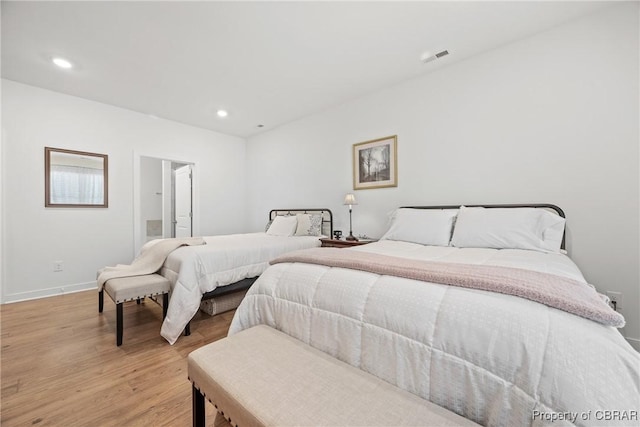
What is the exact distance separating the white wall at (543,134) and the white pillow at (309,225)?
2.55ft

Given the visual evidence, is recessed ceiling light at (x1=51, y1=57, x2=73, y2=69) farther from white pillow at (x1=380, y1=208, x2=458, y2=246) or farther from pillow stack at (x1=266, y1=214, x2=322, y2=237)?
white pillow at (x1=380, y1=208, x2=458, y2=246)

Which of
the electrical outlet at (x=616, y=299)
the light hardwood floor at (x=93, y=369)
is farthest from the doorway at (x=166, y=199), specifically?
the electrical outlet at (x=616, y=299)

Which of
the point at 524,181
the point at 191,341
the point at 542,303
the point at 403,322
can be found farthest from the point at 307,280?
the point at 524,181

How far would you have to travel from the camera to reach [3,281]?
2896 mm

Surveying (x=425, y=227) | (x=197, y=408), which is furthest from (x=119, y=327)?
(x=425, y=227)

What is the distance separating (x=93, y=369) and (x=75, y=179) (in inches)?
113

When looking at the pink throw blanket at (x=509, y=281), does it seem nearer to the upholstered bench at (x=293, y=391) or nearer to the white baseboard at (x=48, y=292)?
the upholstered bench at (x=293, y=391)

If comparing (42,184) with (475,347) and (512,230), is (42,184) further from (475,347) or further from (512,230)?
(512,230)

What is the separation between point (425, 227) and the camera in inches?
95.5

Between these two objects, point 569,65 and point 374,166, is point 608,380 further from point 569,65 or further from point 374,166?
point 374,166

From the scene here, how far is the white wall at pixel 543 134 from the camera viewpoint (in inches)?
78.2

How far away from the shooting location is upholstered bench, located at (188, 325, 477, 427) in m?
0.76

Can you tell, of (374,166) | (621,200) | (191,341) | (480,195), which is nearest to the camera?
(621,200)

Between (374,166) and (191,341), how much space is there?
9.25ft
